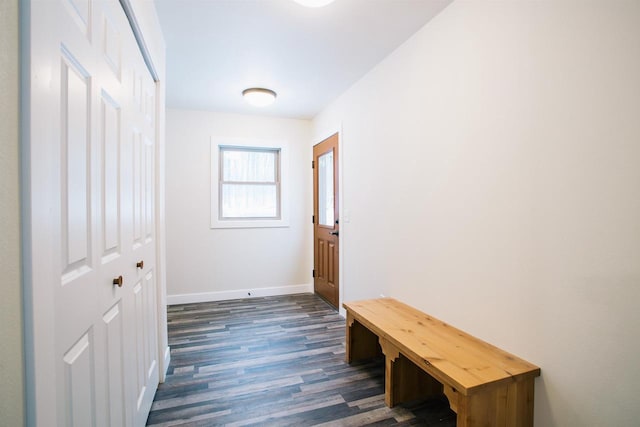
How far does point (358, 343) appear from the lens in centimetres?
236

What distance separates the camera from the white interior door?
25.5 inches

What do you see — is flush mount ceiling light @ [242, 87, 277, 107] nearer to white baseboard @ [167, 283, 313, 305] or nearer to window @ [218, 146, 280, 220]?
window @ [218, 146, 280, 220]

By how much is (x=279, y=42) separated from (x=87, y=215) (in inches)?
77.1

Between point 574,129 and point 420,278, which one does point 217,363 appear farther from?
point 574,129

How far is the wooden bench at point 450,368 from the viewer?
1.30 meters

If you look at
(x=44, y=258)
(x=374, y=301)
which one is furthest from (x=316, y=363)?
(x=44, y=258)

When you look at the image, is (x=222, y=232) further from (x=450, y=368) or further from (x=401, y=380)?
(x=450, y=368)

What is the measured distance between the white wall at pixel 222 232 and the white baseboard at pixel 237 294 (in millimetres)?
12

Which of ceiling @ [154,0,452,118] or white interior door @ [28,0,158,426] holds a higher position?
ceiling @ [154,0,452,118]

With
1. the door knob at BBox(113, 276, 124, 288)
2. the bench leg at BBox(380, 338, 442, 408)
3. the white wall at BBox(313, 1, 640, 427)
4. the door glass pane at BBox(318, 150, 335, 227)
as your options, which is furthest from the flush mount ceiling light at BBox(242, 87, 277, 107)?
the bench leg at BBox(380, 338, 442, 408)

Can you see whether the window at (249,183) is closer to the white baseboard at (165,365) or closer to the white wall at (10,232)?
the white baseboard at (165,365)

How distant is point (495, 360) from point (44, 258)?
5.84ft

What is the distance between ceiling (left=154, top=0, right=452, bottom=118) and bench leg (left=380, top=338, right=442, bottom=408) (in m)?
2.12

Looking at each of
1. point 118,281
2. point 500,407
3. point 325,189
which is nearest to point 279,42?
point 325,189
